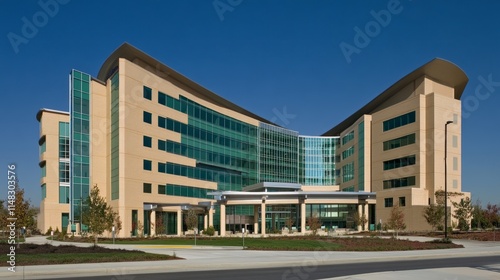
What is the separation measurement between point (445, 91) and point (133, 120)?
43.0m

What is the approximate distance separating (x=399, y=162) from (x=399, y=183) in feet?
9.64

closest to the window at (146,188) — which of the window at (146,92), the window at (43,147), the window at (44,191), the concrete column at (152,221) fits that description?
the concrete column at (152,221)

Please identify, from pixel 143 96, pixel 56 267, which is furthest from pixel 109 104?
pixel 56 267

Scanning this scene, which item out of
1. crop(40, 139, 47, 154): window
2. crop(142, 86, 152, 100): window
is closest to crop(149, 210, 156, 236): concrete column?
crop(142, 86, 152, 100): window

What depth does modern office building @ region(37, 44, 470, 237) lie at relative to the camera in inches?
2229

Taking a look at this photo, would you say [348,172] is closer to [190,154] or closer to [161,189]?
[190,154]

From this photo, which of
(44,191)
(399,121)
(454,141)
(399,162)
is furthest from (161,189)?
(454,141)

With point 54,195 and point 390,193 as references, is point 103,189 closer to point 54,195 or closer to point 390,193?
point 54,195

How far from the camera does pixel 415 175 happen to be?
62.2m

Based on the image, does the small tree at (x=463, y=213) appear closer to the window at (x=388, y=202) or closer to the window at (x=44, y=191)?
the window at (x=388, y=202)

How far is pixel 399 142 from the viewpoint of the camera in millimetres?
66000

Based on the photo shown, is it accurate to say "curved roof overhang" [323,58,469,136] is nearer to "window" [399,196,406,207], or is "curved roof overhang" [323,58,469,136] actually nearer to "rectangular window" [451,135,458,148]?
"rectangular window" [451,135,458,148]

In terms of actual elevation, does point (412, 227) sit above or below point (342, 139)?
below

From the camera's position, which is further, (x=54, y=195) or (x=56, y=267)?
(x=54, y=195)
